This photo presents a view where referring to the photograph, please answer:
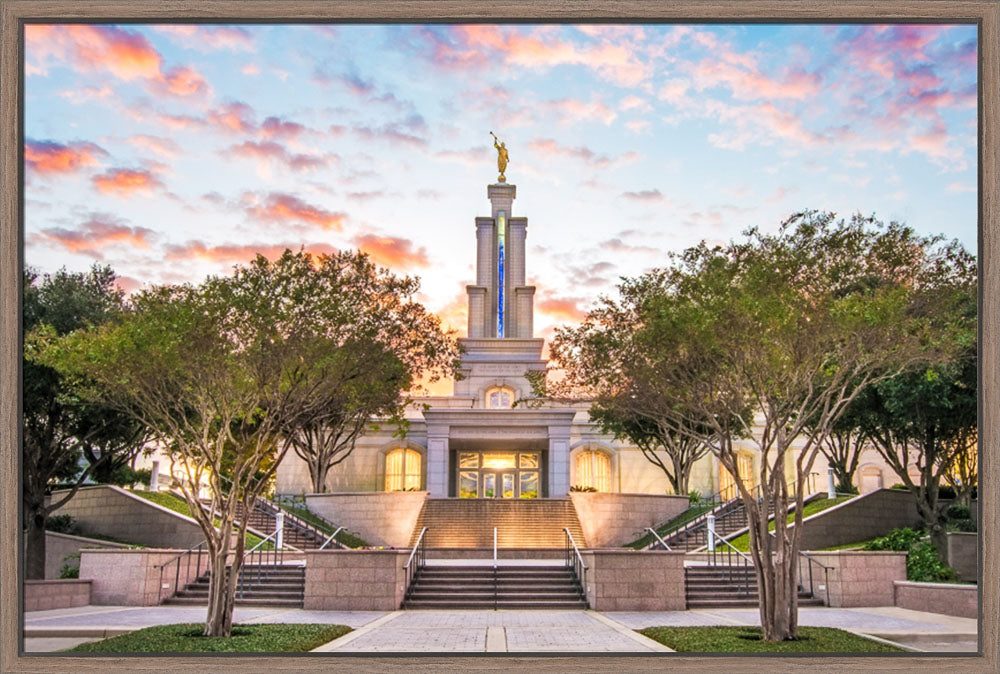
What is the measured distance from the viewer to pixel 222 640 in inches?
492

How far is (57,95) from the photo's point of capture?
11.1 m

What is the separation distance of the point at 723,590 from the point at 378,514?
12.0m

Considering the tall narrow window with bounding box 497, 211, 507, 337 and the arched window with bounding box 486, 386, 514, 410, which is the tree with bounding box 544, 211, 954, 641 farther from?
the tall narrow window with bounding box 497, 211, 507, 337

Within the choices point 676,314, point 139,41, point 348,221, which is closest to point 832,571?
point 676,314

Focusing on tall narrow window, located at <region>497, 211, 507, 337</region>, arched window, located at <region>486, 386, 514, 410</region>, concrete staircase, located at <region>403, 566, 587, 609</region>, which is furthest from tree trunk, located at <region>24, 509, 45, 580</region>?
tall narrow window, located at <region>497, 211, 507, 337</region>

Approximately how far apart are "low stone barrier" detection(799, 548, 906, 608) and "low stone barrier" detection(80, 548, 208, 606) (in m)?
14.2

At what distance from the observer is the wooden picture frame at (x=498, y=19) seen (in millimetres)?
9867

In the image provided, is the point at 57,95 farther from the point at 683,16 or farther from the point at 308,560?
the point at 308,560

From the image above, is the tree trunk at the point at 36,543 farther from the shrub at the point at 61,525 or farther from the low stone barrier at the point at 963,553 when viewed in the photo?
the low stone barrier at the point at 963,553

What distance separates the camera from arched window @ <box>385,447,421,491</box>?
38.7 metres

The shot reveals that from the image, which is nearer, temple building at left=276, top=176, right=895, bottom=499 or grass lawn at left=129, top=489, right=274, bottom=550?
grass lawn at left=129, top=489, right=274, bottom=550

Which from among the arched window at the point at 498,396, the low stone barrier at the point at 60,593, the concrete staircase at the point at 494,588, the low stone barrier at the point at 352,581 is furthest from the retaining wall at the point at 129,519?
the arched window at the point at 498,396

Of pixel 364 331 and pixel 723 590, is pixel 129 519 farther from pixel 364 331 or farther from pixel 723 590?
pixel 723 590

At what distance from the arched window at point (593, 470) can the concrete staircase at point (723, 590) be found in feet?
63.1
